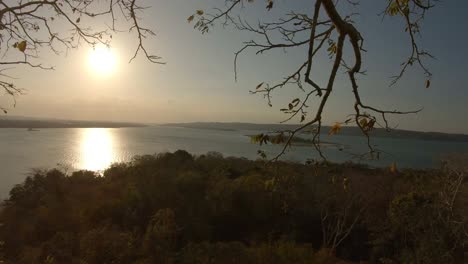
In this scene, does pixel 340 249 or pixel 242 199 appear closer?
pixel 340 249

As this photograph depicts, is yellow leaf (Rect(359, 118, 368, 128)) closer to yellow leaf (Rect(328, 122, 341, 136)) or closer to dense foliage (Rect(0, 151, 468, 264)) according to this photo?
yellow leaf (Rect(328, 122, 341, 136))

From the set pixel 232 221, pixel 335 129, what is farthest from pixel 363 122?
pixel 232 221

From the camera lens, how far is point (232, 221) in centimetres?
1574

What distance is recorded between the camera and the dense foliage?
32.3 ft

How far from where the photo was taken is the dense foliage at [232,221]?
9859 millimetres

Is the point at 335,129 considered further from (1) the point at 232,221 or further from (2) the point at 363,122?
(1) the point at 232,221

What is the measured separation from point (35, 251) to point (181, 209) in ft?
18.3

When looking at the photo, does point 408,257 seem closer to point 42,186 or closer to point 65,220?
point 65,220

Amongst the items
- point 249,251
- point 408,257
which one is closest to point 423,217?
point 408,257

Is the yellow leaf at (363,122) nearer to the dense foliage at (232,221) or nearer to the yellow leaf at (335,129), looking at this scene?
the yellow leaf at (335,129)

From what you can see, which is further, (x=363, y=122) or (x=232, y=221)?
(x=232, y=221)

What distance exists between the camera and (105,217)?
579 inches

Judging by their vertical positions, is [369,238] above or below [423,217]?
below

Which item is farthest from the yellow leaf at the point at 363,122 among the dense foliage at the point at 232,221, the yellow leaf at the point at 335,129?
the dense foliage at the point at 232,221
